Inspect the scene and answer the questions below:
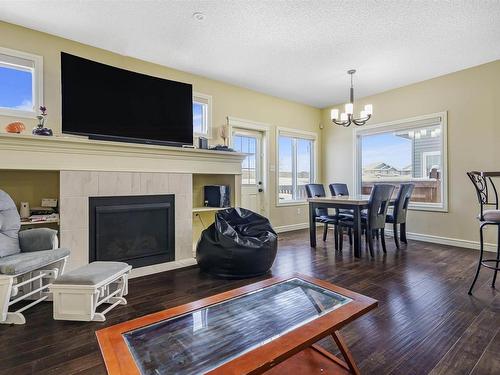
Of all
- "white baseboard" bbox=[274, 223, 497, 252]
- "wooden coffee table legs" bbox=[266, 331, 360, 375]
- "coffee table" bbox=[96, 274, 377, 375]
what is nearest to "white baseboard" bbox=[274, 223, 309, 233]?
"white baseboard" bbox=[274, 223, 497, 252]

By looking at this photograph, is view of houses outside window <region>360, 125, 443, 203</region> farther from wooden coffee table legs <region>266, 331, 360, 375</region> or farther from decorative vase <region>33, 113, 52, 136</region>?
decorative vase <region>33, 113, 52, 136</region>

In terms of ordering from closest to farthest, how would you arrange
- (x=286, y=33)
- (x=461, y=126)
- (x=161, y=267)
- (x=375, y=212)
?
1. (x=286, y=33)
2. (x=161, y=267)
3. (x=375, y=212)
4. (x=461, y=126)

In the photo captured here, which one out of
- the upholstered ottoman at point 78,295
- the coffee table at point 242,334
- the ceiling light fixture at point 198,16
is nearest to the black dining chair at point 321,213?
the coffee table at point 242,334

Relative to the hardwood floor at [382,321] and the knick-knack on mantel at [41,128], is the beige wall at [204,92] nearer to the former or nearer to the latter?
the knick-knack on mantel at [41,128]

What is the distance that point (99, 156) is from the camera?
2979 millimetres

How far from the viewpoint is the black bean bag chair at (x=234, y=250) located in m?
2.83

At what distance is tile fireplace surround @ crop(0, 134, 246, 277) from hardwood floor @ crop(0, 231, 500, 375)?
2.03 feet

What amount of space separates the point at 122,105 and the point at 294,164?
3740 mm

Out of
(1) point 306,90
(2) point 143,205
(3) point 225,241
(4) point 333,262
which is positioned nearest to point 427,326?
(4) point 333,262

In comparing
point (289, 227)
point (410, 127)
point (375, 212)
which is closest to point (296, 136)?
point (289, 227)

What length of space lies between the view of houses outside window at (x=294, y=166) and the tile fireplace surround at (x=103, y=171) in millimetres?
2160

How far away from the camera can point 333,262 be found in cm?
343

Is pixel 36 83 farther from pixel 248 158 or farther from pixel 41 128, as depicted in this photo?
pixel 248 158

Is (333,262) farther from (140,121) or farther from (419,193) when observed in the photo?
(140,121)
